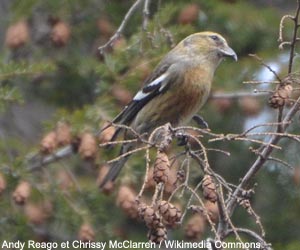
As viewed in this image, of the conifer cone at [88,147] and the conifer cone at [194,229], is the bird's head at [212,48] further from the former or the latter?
the conifer cone at [194,229]

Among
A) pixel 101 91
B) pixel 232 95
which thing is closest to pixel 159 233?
pixel 101 91

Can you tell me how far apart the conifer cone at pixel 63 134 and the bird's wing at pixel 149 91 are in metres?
0.26

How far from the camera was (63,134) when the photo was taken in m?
5.07

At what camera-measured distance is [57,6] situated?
6.20m

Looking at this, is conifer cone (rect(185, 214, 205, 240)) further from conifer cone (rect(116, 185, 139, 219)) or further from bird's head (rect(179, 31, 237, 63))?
bird's head (rect(179, 31, 237, 63))

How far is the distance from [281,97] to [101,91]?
6.63 ft

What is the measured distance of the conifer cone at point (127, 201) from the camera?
4.93 meters

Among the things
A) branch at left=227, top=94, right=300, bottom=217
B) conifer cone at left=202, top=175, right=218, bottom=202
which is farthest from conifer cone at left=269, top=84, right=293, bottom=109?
conifer cone at left=202, top=175, right=218, bottom=202

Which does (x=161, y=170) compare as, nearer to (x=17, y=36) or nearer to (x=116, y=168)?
(x=116, y=168)

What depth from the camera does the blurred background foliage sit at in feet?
17.1

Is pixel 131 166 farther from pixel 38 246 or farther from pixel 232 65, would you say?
pixel 232 65

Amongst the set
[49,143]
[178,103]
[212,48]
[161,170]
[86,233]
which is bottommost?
[86,233]

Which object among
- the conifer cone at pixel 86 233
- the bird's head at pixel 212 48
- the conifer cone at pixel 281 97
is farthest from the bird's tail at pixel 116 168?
the conifer cone at pixel 281 97

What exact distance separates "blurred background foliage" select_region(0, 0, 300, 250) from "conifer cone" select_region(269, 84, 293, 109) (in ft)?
5.21
